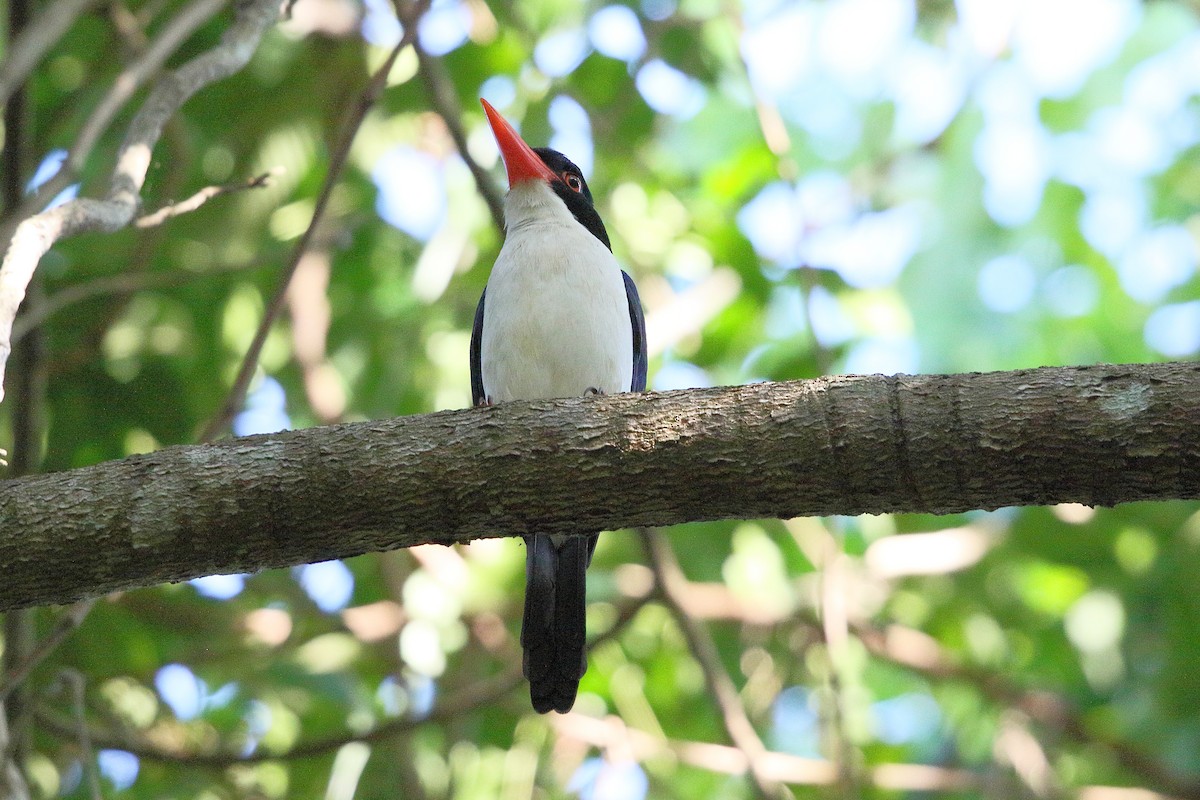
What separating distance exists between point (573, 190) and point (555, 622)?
1.97 m

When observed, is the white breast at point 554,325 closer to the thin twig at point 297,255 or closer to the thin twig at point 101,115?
the thin twig at point 297,255

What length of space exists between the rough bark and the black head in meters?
2.44

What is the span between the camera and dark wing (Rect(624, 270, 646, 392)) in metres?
4.81

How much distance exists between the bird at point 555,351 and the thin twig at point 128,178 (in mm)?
1212

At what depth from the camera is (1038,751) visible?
5.96m

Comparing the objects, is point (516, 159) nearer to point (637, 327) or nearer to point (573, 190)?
point (573, 190)

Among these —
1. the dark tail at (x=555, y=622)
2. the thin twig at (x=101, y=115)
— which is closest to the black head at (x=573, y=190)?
the dark tail at (x=555, y=622)

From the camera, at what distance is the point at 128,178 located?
317 centimetres

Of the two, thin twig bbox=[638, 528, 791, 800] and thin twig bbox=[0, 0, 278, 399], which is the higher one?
thin twig bbox=[0, 0, 278, 399]

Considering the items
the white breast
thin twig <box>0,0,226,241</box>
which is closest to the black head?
A: the white breast

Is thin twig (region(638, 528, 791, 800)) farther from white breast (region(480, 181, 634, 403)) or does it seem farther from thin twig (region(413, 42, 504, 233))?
thin twig (region(413, 42, 504, 233))

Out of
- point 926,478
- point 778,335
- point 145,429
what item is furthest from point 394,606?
point 926,478

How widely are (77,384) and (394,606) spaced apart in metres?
1.73

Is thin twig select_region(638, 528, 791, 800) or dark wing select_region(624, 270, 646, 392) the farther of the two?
dark wing select_region(624, 270, 646, 392)
